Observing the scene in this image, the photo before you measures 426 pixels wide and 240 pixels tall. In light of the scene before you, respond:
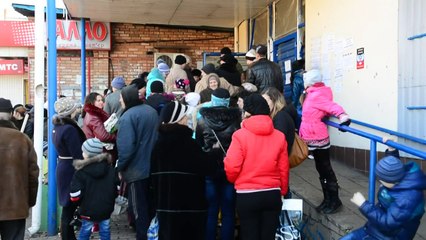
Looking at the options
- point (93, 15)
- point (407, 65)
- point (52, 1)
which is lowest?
point (407, 65)

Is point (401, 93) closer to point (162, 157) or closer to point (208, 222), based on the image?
point (208, 222)

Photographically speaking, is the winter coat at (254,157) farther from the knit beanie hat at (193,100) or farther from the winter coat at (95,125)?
the winter coat at (95,125)

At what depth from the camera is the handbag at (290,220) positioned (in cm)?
395

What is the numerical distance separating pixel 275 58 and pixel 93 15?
4824 millimetres

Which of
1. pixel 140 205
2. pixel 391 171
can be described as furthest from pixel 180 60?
pixel 391 171

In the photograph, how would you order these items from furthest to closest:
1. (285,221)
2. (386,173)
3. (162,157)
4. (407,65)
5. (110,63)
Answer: (110,63) < (407,65) < (285,221) < (162,157) < (386,173)

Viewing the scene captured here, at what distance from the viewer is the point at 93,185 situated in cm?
425

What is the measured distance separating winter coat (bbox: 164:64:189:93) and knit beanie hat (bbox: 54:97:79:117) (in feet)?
6.20

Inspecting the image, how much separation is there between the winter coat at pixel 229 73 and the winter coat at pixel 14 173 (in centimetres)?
311

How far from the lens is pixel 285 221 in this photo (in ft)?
13.1

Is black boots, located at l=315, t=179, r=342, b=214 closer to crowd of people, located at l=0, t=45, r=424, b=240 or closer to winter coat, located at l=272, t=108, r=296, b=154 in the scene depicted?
crowd of people, located at l=0, t=45, r=424, b=240

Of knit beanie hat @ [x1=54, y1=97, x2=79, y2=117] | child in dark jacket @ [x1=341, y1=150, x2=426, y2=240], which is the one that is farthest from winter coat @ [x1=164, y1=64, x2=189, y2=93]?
child in dark jacket @ [x1=341, y1=150, x2=426, y2=240]

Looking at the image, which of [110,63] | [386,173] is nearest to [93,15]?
[110,63]

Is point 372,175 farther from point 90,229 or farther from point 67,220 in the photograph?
point 67,220
